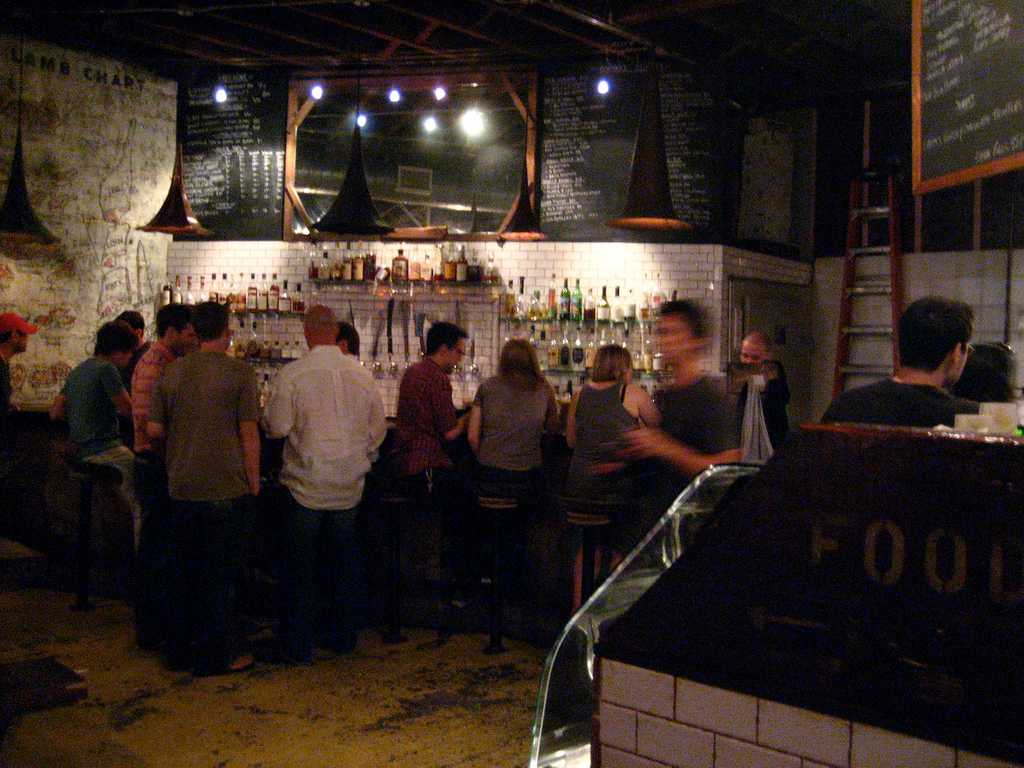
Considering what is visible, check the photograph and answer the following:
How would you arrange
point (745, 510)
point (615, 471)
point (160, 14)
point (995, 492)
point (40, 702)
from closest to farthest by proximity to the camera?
point (995, 492) < point (745, 510) < point (40, 702) < point (615, 471) < point (160, 14)

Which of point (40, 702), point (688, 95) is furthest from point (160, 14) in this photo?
point (40, 702)

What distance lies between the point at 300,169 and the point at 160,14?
1843 millimetres

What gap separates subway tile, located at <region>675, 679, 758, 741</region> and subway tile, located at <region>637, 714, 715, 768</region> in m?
0.02

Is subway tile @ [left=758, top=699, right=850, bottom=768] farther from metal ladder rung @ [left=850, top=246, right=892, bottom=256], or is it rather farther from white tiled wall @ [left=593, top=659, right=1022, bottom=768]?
metal ladder rung @ [left=850, top=246, right=892, bottom=256]

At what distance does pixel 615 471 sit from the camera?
172 inches

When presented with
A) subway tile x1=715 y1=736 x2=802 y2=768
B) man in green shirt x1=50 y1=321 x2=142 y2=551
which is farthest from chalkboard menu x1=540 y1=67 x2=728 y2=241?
subway tile x1=715 y1=736 x2=802 y2=768

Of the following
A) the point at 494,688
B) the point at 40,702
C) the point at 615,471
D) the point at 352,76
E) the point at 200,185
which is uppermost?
the point at 352,76

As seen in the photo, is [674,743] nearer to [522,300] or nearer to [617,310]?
[617,310]

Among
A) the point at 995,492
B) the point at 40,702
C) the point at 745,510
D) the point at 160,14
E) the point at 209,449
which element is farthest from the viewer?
the point at 160,14

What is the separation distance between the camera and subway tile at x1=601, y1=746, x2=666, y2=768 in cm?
161

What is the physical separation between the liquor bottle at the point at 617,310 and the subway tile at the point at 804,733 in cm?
713

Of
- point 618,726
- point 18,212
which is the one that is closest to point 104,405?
point 18,212

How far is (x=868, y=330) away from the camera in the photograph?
27.8ft

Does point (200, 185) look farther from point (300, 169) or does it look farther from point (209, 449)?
point (209, 449)
